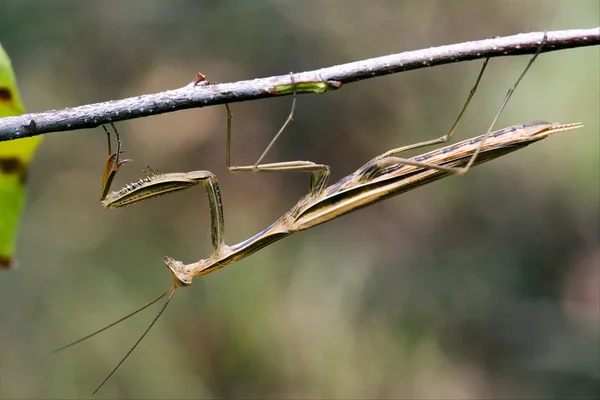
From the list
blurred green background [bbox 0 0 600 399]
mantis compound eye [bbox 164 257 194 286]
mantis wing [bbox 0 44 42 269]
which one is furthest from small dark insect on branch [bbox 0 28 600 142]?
blurred green background [bbox 0 0 600 399]

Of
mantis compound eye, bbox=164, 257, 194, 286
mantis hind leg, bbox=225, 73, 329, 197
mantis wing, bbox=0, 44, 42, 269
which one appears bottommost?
mantis compound eye, bbox=164, 257, 194, 286

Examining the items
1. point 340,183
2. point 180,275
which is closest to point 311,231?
point 180,275

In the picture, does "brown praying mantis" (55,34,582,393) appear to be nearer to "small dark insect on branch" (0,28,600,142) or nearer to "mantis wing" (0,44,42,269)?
"small dark insect on branch" (0,28,600,142)

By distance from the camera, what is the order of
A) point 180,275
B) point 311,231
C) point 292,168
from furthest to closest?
point 311,231 < point 180,275 < point 292,168

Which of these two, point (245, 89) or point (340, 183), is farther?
point (340, 183)

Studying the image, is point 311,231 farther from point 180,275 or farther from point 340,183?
point 340,183

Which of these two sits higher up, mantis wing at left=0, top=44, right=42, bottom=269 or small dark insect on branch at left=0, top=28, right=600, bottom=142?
small dark insect on branch at left=0, top=28, right=600, bottom=142

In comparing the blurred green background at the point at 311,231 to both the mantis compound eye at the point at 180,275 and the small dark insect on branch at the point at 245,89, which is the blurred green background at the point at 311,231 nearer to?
the mantis compound eye at the point at 180,275
